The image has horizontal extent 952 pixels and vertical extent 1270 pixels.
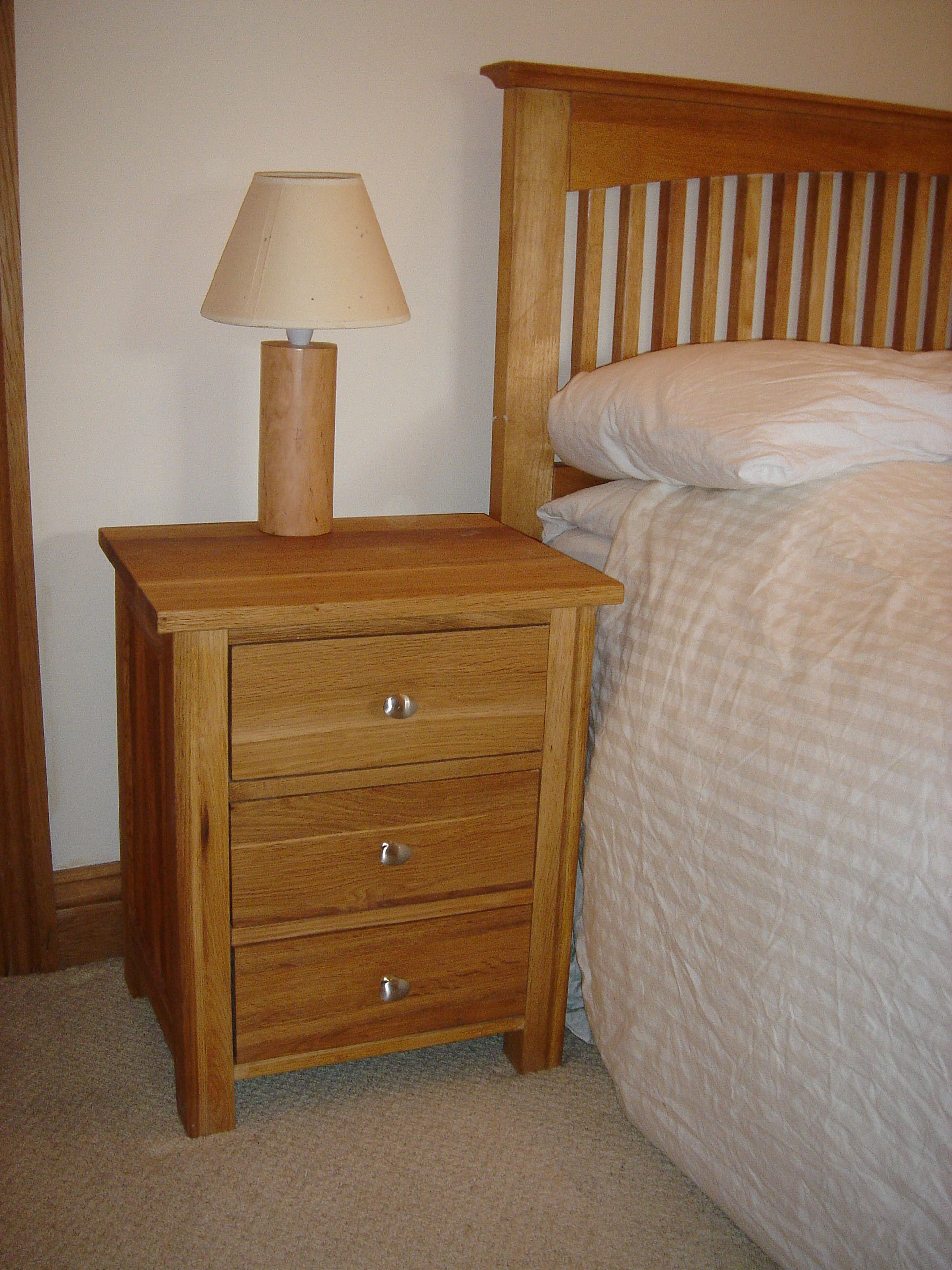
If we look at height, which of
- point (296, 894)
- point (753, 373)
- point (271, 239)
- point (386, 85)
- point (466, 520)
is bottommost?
point (296, 894)

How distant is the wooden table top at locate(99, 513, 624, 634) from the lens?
118cm

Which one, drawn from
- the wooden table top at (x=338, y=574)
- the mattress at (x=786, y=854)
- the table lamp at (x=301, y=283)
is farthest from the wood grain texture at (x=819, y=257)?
the table lamp at (x=301, y=283)

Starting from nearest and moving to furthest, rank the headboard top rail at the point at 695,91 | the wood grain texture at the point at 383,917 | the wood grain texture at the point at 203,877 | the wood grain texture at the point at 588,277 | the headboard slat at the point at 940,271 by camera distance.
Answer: the wood grain texture at the point at 203,877
the wood grain texture at the point at 383,917
the headboard top rail at the point at 695,91
the wood grain texture at the point at 588,277
the headboard slat at the point at 940,271

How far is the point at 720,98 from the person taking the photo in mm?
1651

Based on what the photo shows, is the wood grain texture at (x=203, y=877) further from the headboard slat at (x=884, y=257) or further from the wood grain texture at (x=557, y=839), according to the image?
the headboard slat at (x=884, y=257)

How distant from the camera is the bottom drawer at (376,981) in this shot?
1300mm

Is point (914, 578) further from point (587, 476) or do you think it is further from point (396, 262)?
point (396, 262)

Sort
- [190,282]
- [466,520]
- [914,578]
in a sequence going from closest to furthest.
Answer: [914,578], [190,282], [466,520]

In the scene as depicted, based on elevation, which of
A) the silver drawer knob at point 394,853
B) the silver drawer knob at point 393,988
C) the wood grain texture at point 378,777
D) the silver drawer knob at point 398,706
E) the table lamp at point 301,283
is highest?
the table lamp at point 301,283

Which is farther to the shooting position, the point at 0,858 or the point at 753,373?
the point at 0,858

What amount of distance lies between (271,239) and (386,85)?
16.3 inches

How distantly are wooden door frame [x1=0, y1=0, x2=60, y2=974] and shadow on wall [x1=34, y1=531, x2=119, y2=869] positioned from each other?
29 mm

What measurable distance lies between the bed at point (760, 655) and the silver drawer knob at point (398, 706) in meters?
0.27

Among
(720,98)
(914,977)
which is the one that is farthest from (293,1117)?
(720,98)
